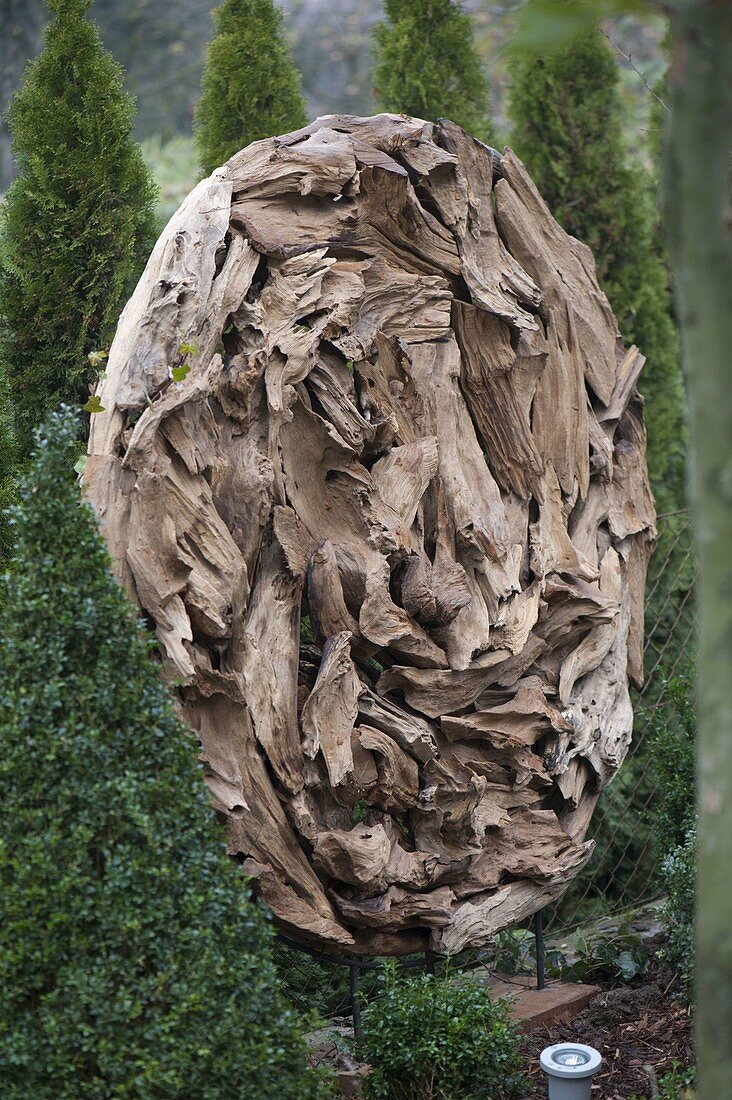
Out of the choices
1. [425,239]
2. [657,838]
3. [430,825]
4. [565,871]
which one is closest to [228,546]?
[430,825]

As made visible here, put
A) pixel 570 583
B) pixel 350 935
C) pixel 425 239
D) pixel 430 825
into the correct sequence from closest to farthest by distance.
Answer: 1. pixel 350 935
2. pixel 430 825
3. pixel 425 239
4. pixel 570 583

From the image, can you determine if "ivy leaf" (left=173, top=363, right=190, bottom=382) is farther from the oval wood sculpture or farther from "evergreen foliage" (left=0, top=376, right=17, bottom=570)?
"evergreen foliage" (left=0, top=376, right=17, bottom=570)

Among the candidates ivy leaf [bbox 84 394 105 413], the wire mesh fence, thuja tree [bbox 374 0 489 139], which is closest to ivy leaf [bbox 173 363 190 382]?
ivy leaf [bbox 84 394 105 413]

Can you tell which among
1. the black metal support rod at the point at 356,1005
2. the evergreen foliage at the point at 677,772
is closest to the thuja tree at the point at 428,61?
the evergreen foliage at the point at 677,772

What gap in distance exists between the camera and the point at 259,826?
3039mm

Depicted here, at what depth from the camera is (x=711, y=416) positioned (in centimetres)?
179

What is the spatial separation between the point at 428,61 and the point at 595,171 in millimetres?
1140

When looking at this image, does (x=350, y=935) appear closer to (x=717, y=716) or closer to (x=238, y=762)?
(x=238, y=762)

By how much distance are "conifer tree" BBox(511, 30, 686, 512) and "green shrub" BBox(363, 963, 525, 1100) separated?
12.3 feet

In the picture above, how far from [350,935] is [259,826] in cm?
48

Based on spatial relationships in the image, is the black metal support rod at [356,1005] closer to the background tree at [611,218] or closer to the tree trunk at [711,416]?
the tree trunk at [711,416]

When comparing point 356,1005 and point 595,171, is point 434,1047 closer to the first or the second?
point 356,1005

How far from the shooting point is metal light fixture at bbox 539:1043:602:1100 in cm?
303

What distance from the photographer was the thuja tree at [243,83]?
15.4 ft
